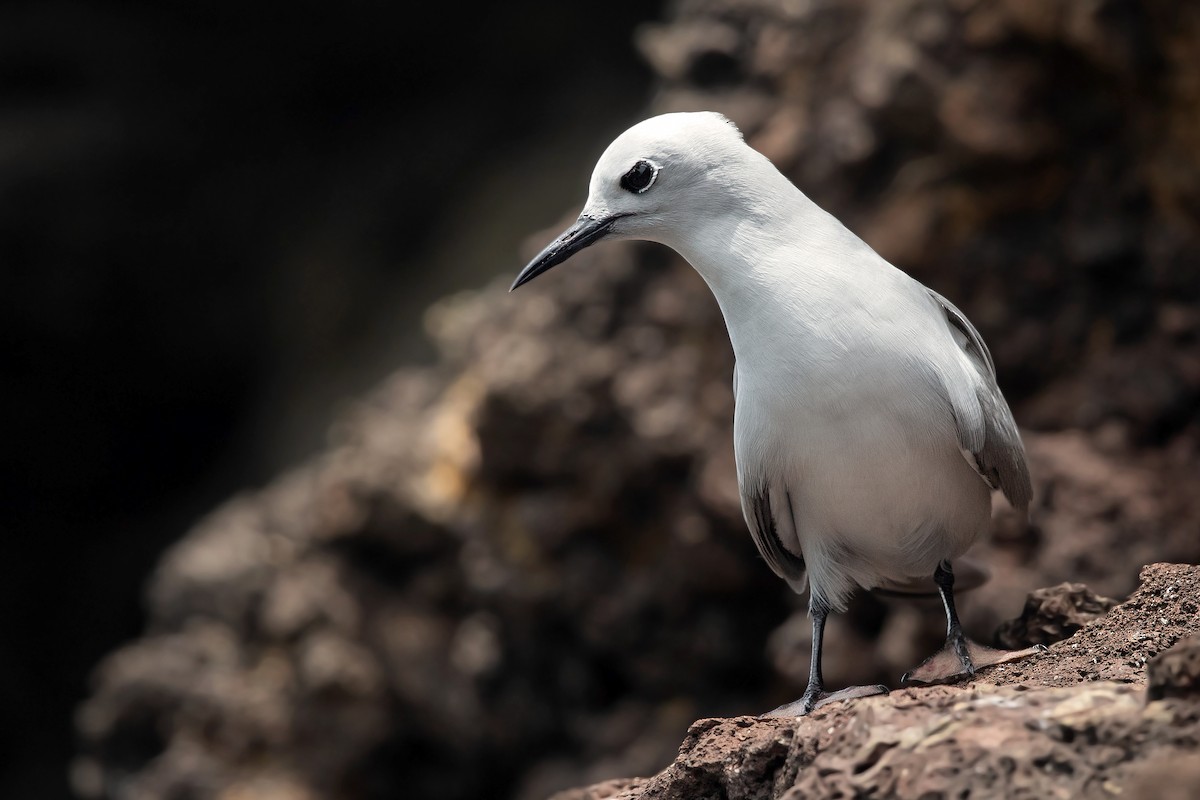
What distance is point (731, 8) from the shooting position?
6.76 m

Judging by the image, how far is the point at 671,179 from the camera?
12.3ft

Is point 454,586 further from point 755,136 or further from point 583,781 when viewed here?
point 755,136

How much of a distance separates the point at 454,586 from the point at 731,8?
3.80 m

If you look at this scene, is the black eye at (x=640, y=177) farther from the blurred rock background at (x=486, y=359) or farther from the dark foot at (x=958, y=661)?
the blurred rock background at (x=486, y=359)

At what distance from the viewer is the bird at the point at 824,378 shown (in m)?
3.51

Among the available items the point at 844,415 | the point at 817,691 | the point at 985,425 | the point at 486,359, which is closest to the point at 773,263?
the point at 844,415

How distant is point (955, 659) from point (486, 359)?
3737 millimetres

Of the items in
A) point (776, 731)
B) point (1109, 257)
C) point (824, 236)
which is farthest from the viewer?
point (1109, 257)

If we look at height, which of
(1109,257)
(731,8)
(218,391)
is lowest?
(1109,257)

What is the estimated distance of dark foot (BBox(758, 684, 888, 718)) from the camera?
3.42m

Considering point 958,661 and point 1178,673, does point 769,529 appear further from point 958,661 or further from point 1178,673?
point 1178,673

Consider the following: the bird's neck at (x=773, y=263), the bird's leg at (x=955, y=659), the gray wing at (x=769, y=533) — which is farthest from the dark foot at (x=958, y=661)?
the bird's neck at (x=773, y=263)

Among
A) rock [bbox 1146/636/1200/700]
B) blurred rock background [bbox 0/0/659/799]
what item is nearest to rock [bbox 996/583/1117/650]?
rock [bbox 1146/636/1200/700]

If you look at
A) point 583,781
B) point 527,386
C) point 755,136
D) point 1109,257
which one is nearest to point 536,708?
point 583,781
